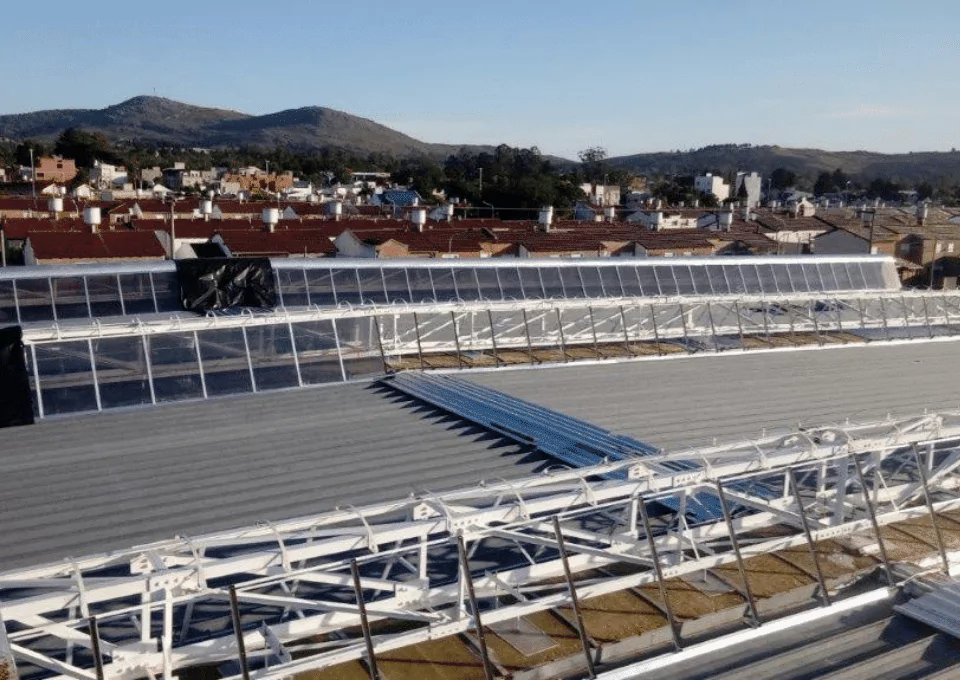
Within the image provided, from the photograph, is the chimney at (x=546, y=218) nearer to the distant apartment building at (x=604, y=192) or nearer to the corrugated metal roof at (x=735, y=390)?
the corrugated metal roof at (x=735, y=390)

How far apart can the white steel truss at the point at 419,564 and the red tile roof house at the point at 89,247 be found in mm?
19630

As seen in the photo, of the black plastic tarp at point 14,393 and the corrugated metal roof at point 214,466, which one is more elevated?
the black plastic tarp at point 14,393

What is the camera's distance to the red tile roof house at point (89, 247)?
24.0 m

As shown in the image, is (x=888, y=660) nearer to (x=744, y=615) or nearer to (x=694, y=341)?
(x=744, y=615)

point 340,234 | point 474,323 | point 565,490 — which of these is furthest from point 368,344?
point 340,234

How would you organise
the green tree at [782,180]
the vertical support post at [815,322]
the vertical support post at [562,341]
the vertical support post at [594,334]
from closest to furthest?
1. the vertical support post at [562,341]
2. the vertical support post at [594,334]
3. the vertical support post at [815,322]
4. the green tree at [782,180]

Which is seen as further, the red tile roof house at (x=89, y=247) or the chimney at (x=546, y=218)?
the chimney at (x=546, y=218)

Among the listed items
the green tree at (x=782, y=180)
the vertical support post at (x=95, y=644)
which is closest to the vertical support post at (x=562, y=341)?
the vertical support post at (x=95, y=644)

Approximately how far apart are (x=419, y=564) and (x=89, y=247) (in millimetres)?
21690

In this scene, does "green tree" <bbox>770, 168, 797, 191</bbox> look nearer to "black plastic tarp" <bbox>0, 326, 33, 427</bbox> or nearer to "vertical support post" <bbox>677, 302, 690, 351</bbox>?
"vertical support post" <bbox>677, 302, 690, 351</bbox>

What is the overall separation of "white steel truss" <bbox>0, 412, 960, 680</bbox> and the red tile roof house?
19630 millimetres

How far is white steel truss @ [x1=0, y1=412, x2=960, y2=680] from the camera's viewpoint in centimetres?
545

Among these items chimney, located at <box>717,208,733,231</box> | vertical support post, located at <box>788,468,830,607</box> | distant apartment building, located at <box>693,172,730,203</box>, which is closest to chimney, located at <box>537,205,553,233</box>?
chimney, located at <box>717,208,733,231</box>

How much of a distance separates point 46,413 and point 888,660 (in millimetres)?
9847
